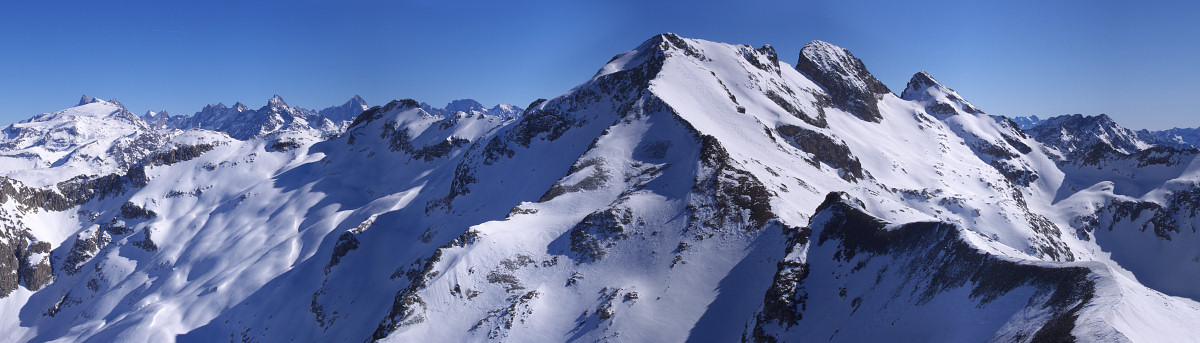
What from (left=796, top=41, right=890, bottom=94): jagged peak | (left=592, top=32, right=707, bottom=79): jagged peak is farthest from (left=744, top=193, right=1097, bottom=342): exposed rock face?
(left=796, top=41, right=890, bottom=94): jagged peak

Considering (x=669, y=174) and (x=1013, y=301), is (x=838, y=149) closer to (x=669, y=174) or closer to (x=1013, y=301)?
(x=669, y=174)

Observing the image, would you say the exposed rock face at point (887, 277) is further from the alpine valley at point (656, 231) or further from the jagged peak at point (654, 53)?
the jagged peak at point (654, 53)

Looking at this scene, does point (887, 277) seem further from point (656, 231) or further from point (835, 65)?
point (835, 65)

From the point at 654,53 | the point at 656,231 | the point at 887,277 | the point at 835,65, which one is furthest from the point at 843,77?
the point at 887,277

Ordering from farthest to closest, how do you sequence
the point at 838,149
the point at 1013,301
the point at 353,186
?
the point at 353,186 < the point at 838,149 < the point at 1013,301

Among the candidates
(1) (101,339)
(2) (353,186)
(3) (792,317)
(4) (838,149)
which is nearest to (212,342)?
(1) (101,339)
